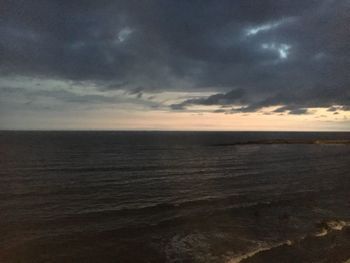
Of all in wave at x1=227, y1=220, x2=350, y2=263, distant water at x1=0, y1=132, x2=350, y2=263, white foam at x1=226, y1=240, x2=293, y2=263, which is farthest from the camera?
distant water at x1=0, y1=132, x2=350, y2=263

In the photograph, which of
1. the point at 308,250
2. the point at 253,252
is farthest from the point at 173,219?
the point at 308,250

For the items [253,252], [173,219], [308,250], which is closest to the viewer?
[253,252]

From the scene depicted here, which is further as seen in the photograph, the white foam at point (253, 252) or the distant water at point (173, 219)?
the distant water at point (173, 219)

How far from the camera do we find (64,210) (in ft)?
101

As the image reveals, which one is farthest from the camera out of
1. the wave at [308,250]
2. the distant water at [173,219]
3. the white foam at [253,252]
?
the distant water at [173,219]

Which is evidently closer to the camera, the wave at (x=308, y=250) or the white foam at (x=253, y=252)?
the white foam at (x=253, y=252)

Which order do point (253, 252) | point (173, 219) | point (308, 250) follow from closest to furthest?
point (253, 252)
point (308, 250)
point (173, 219)

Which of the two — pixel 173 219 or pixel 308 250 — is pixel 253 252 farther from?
pixel 173 219

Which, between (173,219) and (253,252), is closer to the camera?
(253,252)

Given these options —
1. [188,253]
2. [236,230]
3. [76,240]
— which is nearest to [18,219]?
[76,240]

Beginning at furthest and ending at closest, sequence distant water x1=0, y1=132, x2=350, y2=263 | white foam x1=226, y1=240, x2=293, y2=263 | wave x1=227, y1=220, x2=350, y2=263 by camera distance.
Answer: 1. distant water x1=0, y1=132, x2=350, y2=263
2. wave x1=227, y1=220, x2=350, y2=263
3. white foam x1=226, y1=240, x2=293, y2=263

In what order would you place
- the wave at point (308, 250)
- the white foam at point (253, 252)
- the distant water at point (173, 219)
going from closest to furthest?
1. the white foam at point (253, 252)
2. the wave at point (308, 250)
3. the distant water at point (173, 219)

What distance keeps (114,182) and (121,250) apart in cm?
2562

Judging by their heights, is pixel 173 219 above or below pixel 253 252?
above
